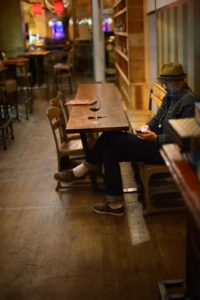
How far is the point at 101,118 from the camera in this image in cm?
397

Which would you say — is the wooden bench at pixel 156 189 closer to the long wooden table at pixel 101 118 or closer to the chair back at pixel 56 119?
the long wooden table at pixel 101 118

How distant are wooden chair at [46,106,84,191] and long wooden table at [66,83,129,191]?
170mm

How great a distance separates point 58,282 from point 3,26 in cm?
1128

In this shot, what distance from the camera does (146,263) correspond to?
2.90m

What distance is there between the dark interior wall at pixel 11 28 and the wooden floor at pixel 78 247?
29.5ft

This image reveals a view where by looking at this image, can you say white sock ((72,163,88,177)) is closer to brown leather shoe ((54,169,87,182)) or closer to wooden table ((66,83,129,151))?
brown leather shoe ((54,169,87,182))

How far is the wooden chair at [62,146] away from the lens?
4.21m

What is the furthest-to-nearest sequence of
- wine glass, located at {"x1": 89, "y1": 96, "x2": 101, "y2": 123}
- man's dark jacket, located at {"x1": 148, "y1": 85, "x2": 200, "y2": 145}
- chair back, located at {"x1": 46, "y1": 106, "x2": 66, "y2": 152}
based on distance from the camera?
chair back, located at {"x1": 46, "y1": 106, "x2": 66, "y2": 152} < wine glass, located at {"x1": 89, "y1": 96, "x2": 101, "y2": 123} < man's dark jacket, located at {"x1": 148, "y1": 85, "x2": 200, "y2": 145}

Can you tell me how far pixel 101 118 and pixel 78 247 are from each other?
1.30 meters

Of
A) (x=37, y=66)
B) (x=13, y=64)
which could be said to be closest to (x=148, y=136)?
(x=13, y=64)

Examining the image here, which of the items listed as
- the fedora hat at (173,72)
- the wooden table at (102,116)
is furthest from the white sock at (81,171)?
the fedora hat at (173,72)

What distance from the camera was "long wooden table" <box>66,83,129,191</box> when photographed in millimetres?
3655

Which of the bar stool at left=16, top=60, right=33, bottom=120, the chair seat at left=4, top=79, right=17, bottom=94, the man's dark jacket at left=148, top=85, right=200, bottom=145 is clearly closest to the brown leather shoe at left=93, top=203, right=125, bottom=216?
the man's dark jacket at left=148, top=85, right=200, bottom=145

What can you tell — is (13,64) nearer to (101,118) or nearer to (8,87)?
(8,87)
